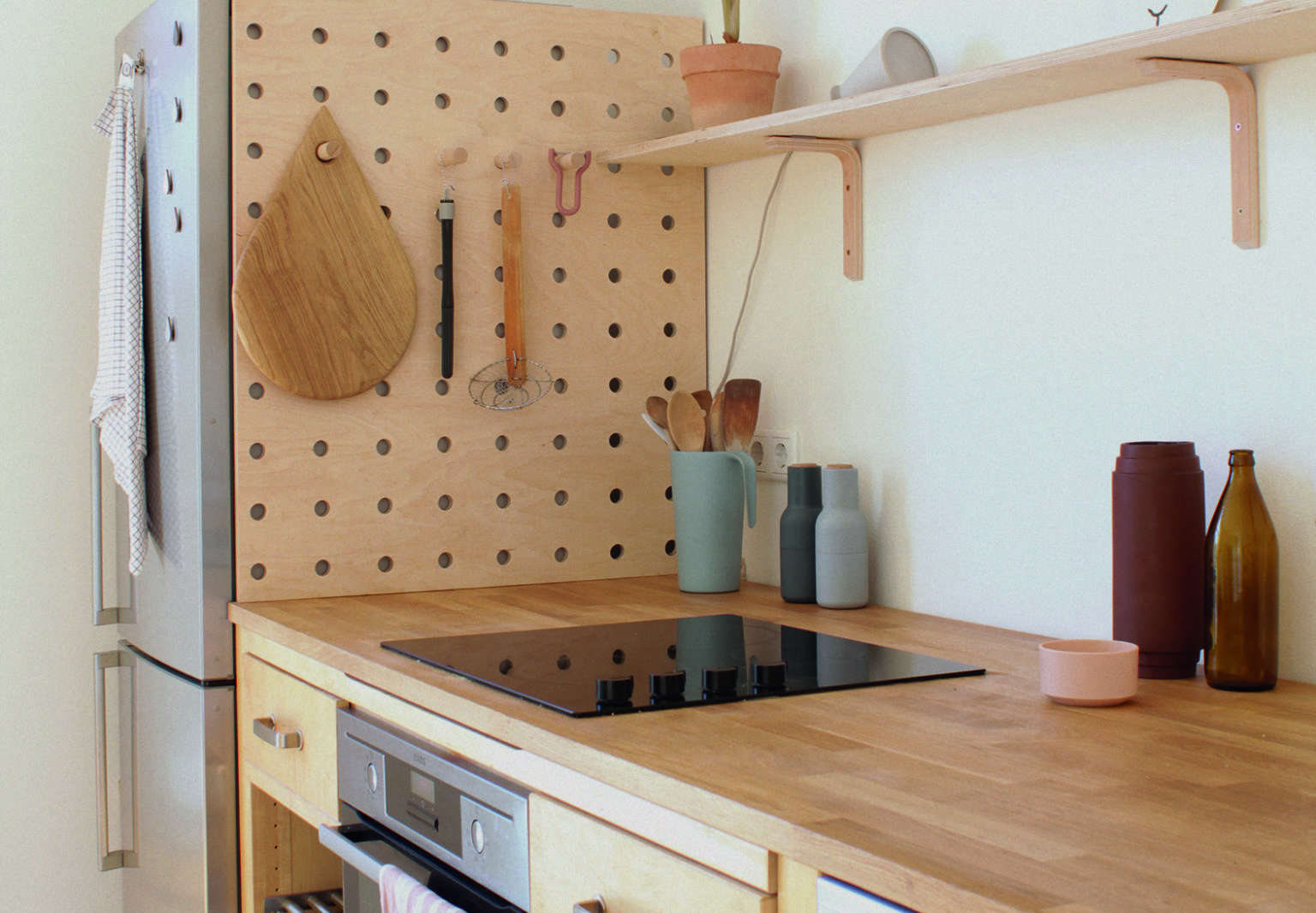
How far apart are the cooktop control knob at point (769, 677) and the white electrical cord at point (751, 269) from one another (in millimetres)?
697

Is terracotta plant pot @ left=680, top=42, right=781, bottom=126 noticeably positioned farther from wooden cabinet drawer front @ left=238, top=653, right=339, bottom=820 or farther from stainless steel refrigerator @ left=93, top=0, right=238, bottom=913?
wooden cabinet drawer front @ left=238, top=653, right=339, bottom=820

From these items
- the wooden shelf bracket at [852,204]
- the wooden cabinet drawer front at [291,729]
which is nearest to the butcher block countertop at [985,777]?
the wooden cabinet drawer front at [291,729]

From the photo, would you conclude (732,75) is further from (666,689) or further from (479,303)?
(666,689)

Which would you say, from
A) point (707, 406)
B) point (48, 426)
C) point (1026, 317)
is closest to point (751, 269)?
point (707, 406)

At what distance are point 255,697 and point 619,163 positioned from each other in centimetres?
94

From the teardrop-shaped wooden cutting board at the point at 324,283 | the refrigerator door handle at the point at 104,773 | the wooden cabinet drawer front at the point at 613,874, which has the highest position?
the teardrop-shaped wooden cutting board at the point at 324,283

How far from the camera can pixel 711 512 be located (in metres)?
1.93

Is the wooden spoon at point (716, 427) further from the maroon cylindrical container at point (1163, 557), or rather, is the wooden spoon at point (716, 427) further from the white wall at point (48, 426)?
the white wall at point (48, 426)

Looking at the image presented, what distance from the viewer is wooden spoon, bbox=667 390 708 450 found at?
77.4 inches

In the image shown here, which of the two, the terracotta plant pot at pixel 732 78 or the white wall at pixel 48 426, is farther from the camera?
the white wall at pixel 48 426

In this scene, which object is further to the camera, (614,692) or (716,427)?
(716,427)

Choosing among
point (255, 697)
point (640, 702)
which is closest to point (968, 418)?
point (640, 702)

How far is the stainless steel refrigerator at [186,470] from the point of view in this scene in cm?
187

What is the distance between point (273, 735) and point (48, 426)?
2.75 feet
